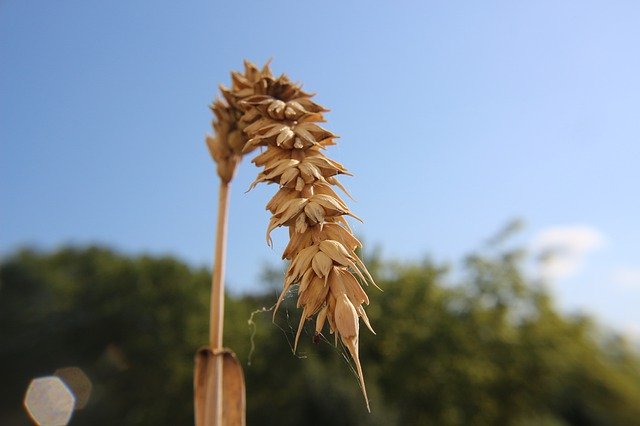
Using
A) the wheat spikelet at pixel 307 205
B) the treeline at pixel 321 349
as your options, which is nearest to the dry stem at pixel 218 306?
the wheat spikelet at pixel 307 205

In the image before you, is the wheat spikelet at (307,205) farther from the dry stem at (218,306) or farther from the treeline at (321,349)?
the treeline at (321,349)

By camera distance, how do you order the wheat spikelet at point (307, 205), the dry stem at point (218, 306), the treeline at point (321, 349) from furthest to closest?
Answer: the treeline at point (321, 349) < the dry stem at point (218, 306) < the wheat spikelet at point (307, 205)

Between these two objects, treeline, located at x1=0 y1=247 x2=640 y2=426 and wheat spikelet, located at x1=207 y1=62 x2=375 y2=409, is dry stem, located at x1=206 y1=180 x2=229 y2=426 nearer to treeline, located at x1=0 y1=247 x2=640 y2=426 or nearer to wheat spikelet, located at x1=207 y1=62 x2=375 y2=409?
wheat spikelet, located at x1=207 y1=62 x2=375 y2=409

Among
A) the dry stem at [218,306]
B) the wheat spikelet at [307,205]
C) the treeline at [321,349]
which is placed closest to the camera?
the wheat spikelet at [307,205]

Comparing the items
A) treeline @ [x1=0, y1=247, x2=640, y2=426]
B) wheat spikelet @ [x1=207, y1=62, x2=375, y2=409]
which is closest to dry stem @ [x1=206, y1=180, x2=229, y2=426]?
wheat spikelet @ [x1=207, y1=62, x2=375, y2=409]

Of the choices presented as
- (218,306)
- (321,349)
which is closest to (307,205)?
(218,306)

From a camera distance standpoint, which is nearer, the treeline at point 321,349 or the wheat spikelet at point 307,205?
A: the wheat spikelet at point 307,205

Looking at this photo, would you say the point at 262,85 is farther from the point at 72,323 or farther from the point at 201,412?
the point at 72,323

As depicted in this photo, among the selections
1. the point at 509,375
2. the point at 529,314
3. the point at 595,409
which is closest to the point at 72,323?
the point at 509,375

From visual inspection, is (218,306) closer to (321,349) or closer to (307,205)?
(307,205)
